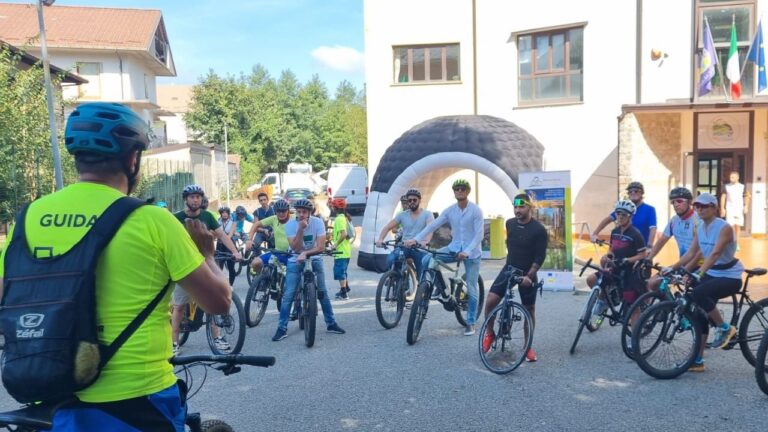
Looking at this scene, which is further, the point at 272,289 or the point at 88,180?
the point at 272,289

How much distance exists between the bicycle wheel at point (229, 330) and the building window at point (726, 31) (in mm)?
13747

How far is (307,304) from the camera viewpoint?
764 centimetres

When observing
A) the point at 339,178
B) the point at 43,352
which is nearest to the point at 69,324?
the point at 43,352

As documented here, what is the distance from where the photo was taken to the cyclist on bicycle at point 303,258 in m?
7.85

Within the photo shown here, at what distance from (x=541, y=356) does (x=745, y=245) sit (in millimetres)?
10965

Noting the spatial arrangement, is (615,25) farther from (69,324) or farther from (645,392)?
(69,324)

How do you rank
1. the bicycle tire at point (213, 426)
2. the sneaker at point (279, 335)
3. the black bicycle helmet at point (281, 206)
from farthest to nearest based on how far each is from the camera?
the black bicycle helmet at point (281, 206), the sneaker at point (279, 335), the bicycle tire at point (213, 426)

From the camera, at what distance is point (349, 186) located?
2842 centimetres

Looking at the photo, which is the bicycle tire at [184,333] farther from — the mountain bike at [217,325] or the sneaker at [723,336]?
the sneaker at [723,336]

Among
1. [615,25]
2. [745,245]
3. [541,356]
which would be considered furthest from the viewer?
[615,25]

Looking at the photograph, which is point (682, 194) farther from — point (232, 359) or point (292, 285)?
point (232, 359)

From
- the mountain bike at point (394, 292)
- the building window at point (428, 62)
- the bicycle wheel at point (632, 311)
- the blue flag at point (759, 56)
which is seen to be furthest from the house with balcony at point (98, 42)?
the bicycle wheel at point (632, 311)

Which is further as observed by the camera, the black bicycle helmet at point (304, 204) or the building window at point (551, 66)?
the building window at point (551, 66)

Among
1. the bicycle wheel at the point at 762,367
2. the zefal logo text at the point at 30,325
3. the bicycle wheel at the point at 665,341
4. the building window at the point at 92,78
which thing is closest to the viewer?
the zefal logo text at the point at 30,325
